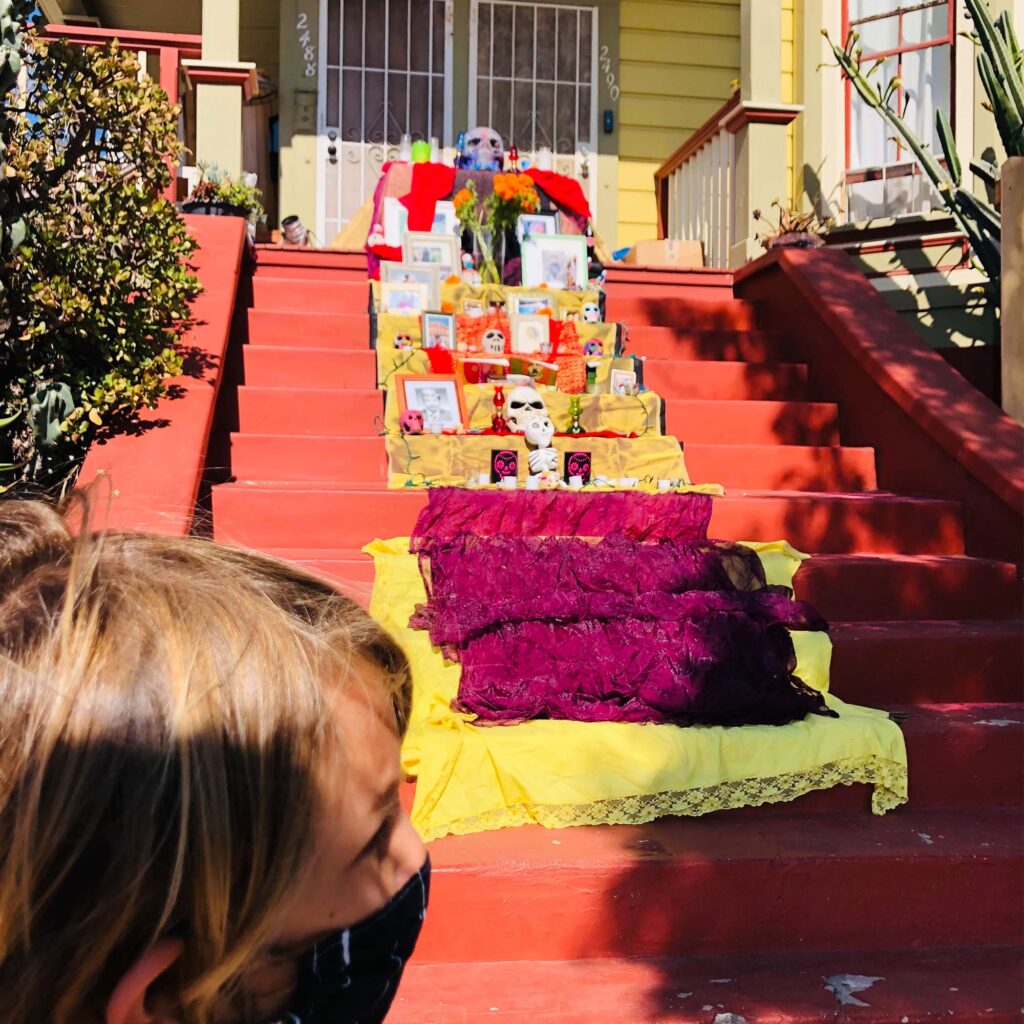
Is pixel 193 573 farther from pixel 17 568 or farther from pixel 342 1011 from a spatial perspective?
pixel 342 1011

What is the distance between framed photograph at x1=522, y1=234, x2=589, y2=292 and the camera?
6.58 meters

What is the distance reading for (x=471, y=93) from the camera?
347 inches

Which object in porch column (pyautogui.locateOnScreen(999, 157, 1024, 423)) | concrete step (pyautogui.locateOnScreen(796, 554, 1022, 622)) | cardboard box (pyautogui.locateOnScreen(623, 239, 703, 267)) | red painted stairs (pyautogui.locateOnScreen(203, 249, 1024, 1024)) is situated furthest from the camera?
Answer: cardboard box (pyautogui.locateOnScreen(623, 239, 703, 267))

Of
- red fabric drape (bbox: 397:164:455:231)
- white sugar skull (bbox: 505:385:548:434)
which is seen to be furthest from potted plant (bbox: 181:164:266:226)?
white sugar skull (bbox: 505:385:548:434)

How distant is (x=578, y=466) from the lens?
4723 millimetres

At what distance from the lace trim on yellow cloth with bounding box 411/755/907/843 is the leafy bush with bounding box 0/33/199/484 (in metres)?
1.99

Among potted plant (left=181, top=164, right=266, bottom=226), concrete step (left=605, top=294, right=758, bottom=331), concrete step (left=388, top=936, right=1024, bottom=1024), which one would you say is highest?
potted plant (left=181, top=164, right=266, bottom=226)

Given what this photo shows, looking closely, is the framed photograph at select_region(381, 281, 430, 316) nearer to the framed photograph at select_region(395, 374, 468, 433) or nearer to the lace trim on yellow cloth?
the framed photograph at select_region(395, 374, 468, 433)

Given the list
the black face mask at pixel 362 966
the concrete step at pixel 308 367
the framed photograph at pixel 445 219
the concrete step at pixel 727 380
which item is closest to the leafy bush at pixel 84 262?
the concrete step at pixel 308 367

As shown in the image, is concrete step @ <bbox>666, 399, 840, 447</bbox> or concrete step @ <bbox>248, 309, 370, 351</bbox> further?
concrete step @ <bbox>248, 309, 370, 351</bbox>

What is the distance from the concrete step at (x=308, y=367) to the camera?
5.14m

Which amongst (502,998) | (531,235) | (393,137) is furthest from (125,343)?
(393,137)

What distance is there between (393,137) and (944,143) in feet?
14.9

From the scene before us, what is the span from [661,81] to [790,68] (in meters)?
1.14
